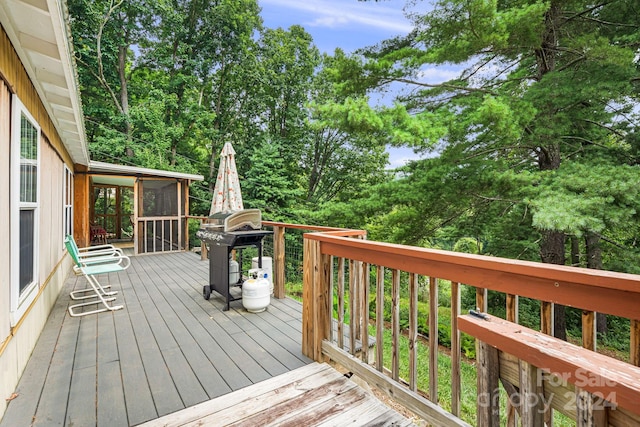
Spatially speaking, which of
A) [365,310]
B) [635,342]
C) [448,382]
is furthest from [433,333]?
[448,382]

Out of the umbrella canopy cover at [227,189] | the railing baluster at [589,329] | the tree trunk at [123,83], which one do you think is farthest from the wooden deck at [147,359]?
the tree trunk at [123,83]

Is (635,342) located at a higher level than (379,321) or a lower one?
higher

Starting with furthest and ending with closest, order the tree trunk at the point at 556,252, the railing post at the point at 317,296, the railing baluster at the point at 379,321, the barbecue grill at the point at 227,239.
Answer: the tree trunk at the point at 556,252
the barbecue grill at the point at 227,239
the railing post at the point at 317,296
the railing baluster at the point at 379,321

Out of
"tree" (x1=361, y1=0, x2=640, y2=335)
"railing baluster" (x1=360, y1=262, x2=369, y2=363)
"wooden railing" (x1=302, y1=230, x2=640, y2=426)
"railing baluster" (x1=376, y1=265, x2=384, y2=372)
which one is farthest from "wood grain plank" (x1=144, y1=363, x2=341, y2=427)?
"tree" (x1=361, y1=0, x2=640, y2=335)

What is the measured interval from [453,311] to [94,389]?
7.98 feet

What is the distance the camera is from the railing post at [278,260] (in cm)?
418

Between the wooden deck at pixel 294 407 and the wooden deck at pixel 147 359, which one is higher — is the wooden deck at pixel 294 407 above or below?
below

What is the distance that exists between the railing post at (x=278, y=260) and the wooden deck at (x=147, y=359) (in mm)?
226

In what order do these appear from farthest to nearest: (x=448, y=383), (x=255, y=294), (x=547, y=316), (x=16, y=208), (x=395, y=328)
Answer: (x=448, y=383), (x=255, y=294), (x=16, y=208), (x=395, y=328), (x=547, y=316)

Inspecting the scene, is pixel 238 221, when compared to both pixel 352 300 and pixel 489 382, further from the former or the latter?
pixel 489 382

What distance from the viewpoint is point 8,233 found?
2.17 m

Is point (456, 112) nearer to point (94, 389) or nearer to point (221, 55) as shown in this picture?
point (94, 389)

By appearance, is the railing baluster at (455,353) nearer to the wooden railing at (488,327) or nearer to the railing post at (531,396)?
the wooden railing at (488,327)

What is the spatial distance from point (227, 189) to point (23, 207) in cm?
244
